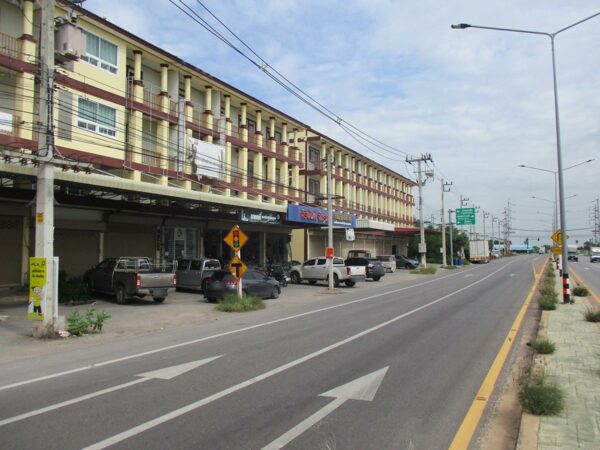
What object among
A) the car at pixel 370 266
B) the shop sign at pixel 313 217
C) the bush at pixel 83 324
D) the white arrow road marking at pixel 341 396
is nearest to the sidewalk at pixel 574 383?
the white arrow road marking at pixel 341 396

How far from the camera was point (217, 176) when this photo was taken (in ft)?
114

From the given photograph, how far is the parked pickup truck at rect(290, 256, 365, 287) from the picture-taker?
3098 cm

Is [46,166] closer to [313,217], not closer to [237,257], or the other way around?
[237,257]

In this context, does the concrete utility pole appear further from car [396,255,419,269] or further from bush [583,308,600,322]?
car [396,255,419,269]

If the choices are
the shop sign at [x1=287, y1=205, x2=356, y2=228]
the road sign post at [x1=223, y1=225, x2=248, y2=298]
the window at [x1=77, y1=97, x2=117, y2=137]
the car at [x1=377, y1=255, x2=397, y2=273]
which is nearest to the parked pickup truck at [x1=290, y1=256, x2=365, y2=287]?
the shop sign at [x1=287, y1=205, x2=356, y2=228]

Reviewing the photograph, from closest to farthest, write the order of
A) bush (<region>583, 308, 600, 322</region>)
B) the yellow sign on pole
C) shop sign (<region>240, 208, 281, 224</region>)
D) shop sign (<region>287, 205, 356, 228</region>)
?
the yellow sign on pole < bush (<region>583, 308, 600, 322</region>) < shop sign (<region>240, 208, 281, 224</region>) < shop sign (<region>287, 205, 356, 228</region>)

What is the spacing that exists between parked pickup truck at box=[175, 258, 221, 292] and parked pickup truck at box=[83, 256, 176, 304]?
3025 mm

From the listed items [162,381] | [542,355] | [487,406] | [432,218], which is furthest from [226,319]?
[432,218]

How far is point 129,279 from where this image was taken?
782 inches

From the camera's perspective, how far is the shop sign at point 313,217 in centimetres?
3321

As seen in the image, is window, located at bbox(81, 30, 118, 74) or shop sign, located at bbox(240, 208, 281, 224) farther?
shop sign, located at bbox(240, 208, 281, 224)

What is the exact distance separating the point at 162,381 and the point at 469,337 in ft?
23.2

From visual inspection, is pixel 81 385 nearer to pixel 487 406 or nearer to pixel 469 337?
pixel 487 406

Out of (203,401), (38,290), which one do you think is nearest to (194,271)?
(38,290)
